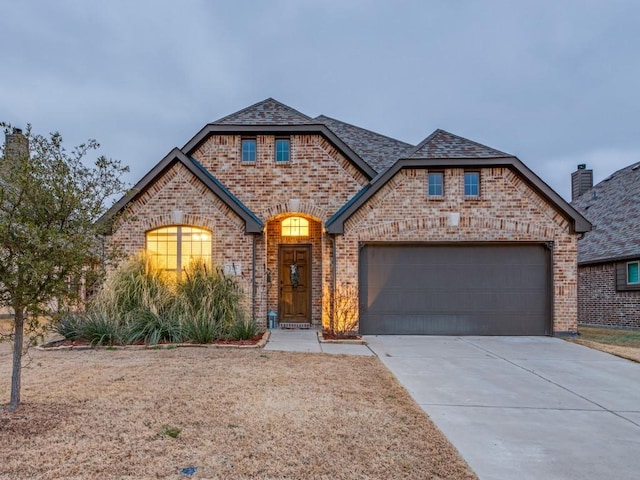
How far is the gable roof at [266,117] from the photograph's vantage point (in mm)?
12547

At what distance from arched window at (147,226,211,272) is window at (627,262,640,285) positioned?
1330cm

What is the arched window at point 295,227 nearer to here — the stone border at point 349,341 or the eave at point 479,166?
the eave at point 479,166

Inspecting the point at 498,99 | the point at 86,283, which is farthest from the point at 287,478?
the point at 498,99

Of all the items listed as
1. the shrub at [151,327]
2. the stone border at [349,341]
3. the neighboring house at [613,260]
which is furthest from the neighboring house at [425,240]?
Answer: the neighboring house at [613,260]

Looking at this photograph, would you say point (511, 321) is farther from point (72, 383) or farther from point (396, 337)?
point (72, 383)

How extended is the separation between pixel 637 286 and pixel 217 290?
12986mm

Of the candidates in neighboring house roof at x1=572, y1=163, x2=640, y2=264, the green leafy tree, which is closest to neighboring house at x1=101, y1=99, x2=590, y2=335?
neighboring house roof at x1=572, y1=163, x2=640, y2=264

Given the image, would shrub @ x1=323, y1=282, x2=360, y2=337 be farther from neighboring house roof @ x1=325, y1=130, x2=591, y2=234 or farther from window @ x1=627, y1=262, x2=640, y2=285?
window @ x1=627, y1=262, x2=640, y2=285

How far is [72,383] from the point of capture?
18.9ft

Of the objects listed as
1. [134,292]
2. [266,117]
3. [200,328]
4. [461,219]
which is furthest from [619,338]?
[134,292]

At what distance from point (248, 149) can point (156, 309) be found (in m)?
5.40

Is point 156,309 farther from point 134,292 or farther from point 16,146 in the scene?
point 16,146

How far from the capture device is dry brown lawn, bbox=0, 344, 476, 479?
3389mm

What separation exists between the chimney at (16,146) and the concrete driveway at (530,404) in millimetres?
4977
